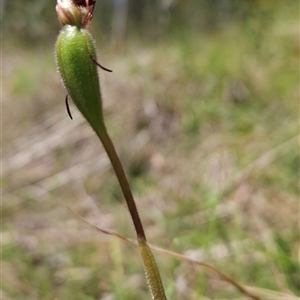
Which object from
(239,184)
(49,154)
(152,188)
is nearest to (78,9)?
(239,184)

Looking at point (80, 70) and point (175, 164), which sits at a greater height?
point (175, 164)

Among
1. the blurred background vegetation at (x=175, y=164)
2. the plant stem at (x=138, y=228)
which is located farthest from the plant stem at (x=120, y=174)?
the blurred background vegetation at (x=175, y=164)

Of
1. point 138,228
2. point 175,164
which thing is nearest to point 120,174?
point 138,228

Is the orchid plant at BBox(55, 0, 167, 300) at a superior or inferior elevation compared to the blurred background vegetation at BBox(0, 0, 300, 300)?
inferior

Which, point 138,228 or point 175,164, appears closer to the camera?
point 138,228

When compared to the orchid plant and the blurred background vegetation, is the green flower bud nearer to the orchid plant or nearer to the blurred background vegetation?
the orchid plant

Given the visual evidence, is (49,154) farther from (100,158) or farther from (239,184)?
(239,184)

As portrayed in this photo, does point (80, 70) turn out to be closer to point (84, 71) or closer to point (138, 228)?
point (84, 71)

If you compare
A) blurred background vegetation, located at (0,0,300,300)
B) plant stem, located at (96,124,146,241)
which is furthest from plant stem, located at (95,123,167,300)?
blurred background vegetation, located at (0,0,300,300)

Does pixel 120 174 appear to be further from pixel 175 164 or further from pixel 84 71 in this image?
pixel 175 164
